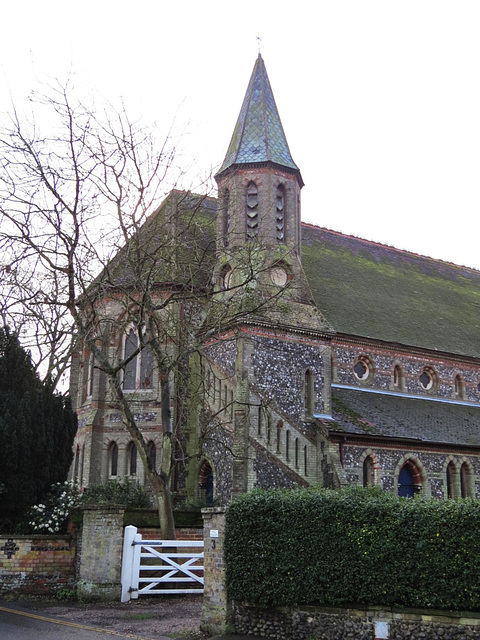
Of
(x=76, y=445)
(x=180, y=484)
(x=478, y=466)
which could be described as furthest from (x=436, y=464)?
(x=76, y=445)

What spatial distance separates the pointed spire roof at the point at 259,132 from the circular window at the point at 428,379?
9830 millimetres

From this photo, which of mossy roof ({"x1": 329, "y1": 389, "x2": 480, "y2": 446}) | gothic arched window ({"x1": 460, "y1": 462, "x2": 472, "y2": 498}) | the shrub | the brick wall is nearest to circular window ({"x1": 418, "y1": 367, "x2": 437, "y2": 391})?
mossy roof ({"x1": 329, "y1": 389, "x2": 480, "y2": 446})

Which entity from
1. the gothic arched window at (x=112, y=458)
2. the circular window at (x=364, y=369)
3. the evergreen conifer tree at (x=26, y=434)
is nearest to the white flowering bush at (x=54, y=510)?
the evergreen conifer tree at (x=26, y=434)

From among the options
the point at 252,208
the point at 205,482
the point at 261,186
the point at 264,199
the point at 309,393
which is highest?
the point at 261,186

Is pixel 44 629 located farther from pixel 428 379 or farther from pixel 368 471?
pixel 428 379

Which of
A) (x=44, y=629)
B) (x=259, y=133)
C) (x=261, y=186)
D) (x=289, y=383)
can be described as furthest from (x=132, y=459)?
(x=259, y=133)

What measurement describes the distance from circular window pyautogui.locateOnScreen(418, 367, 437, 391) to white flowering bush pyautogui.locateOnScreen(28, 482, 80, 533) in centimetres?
1625

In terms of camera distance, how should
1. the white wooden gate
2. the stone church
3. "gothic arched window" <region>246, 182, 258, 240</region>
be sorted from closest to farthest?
the white wooden gate
the stone church
"gothic arched window" <region>246, 182, 258, 240</region>

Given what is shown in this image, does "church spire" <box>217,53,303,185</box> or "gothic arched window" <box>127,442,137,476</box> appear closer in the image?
"gothic arched window" <box>127,442,137,476</box>

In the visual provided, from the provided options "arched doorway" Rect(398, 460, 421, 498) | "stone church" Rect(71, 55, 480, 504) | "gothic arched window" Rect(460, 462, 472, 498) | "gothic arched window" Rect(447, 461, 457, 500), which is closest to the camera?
"stone church" Rect(71, 55, 480, 504)

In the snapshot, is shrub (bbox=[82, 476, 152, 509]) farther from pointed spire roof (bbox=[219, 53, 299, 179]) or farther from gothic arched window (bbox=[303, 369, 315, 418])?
pointed spire roof (bbox=[219, 53, 299, 179])

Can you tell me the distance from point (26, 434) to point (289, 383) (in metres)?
9.14

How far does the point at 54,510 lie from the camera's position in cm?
1470

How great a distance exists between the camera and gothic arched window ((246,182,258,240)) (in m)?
24.0
